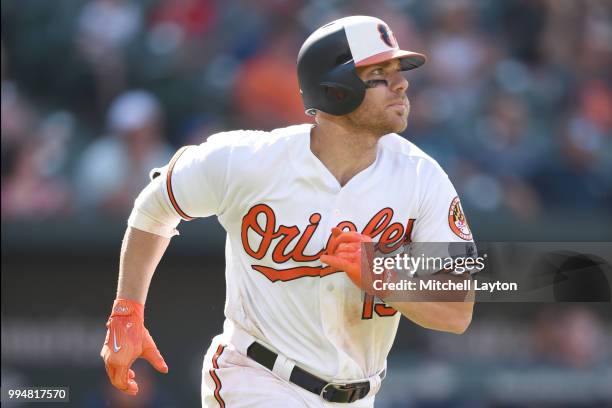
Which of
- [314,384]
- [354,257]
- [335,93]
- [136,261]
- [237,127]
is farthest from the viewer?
[237,127]

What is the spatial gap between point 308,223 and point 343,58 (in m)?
0.66

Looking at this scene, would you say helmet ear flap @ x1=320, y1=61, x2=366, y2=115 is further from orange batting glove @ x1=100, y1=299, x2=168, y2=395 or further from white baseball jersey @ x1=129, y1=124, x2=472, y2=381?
orange batting glove @ x1=100, y1=299, x2=168, y2=395

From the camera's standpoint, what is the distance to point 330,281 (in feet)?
13.1

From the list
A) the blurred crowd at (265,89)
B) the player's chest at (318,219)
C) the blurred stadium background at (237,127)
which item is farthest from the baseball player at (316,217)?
the blurred crowd at (265,89)

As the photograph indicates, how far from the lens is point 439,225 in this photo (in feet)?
13.0

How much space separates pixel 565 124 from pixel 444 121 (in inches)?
38.1

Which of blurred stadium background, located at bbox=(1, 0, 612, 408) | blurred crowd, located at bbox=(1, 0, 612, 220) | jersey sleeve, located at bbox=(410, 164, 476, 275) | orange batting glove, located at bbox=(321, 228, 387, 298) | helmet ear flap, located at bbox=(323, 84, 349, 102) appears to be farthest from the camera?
blurred crowd, located at bbox=(1, 0, 612, 220)

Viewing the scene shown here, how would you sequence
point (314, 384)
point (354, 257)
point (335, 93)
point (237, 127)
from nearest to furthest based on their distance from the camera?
point (354, 257) → point (314, 384) → point (335, 93) → point (237, 127)

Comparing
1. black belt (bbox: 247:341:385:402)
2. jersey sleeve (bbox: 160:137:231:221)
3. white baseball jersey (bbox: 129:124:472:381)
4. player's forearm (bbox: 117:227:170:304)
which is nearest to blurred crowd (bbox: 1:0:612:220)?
player's forearm (bbox: 117:227:170:304)

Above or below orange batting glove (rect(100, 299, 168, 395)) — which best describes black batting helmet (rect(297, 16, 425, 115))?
above

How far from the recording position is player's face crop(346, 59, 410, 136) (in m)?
4.04

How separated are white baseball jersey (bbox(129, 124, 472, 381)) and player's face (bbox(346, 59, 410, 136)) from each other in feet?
0.55

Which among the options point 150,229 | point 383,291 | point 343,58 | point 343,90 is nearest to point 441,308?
point 383,291

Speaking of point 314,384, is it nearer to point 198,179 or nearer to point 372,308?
point 372,308
